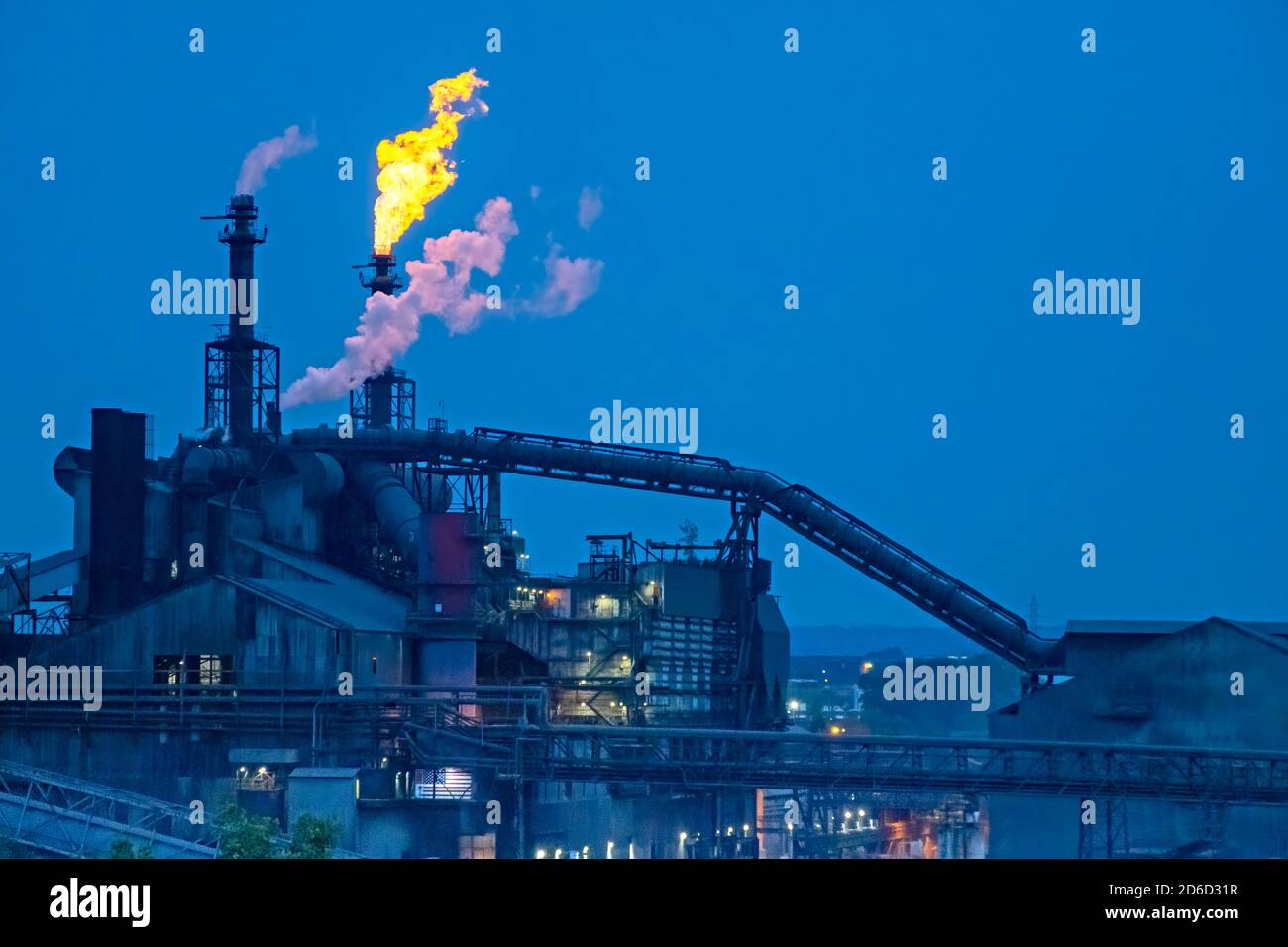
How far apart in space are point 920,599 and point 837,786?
635 inches

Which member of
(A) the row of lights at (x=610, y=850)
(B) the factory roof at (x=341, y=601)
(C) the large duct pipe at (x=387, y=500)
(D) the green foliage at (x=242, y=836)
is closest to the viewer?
(D) the green foliage at (x=242, y=836)

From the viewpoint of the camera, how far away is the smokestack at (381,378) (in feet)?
253

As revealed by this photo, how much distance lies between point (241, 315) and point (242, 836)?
120 ft

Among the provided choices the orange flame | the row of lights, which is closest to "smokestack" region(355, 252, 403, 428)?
the orange flame

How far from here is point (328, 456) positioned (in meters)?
68.6

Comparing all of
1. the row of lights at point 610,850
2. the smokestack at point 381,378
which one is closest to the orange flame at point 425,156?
the smokestack at point 381,378

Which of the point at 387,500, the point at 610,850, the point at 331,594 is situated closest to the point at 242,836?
the point at 331,594

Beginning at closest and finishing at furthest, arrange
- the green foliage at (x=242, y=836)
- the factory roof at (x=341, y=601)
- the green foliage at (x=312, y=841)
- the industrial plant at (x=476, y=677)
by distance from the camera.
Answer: the green foliage at (x=242, y=836)
the green foliage at (x=312, y=841)
the industrial plant at (x=476, y=677)
the factory roof at (x=341, y=601)

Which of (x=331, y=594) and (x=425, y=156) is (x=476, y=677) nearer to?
(x=331, y=594)

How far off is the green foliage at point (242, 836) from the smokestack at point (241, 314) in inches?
1076

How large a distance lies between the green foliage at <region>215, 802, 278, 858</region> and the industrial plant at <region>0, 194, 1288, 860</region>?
1199 mm

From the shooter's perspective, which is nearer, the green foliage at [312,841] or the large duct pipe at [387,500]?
the green foliage at [312,841]

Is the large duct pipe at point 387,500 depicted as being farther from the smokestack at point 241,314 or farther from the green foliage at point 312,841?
the green foliage at point 312,841
